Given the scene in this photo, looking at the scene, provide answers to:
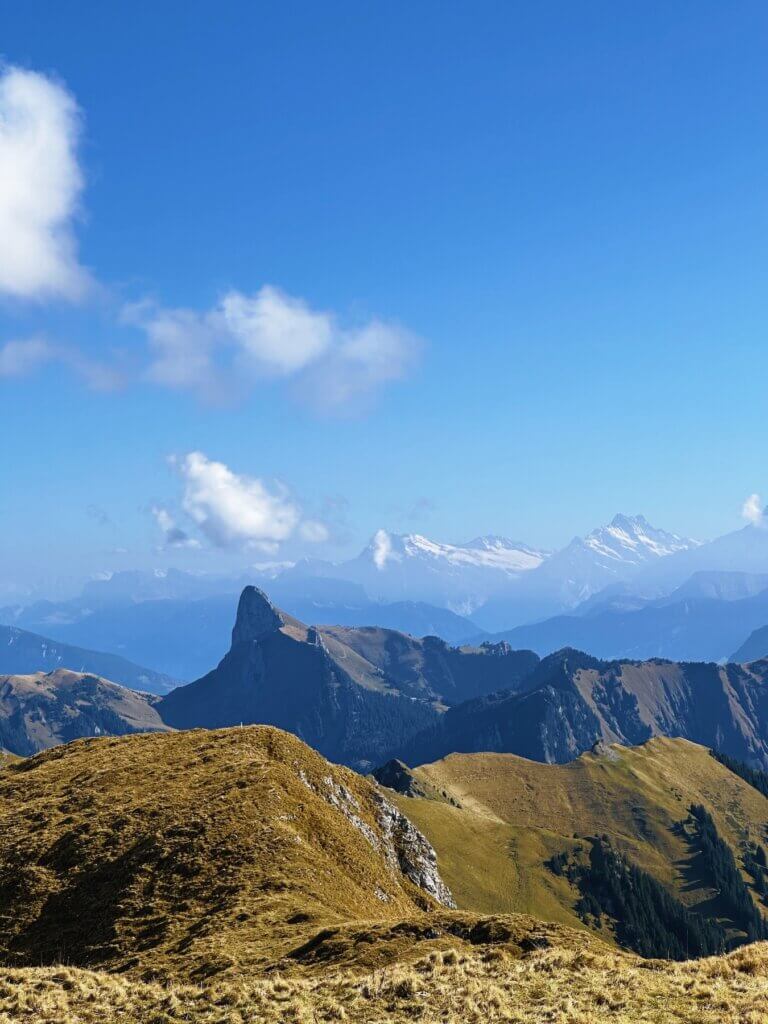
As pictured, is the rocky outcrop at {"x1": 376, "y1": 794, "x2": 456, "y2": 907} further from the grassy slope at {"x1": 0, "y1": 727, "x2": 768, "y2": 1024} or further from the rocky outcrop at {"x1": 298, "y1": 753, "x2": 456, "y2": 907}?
the grassy slope at {"x1": 0, "y1": 727, "x2": 768, "y2": 1024}

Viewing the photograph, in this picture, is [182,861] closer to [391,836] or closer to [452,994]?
[452,994]

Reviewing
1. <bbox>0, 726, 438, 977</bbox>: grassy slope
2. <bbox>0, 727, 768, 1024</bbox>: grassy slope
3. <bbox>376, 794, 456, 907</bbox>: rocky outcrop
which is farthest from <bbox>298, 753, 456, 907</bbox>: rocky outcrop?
<bbox>0, 727, 768, 1024</bbox>: grassy slope

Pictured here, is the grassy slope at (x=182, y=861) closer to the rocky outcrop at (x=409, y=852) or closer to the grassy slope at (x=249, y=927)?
the grassy slope at (x=249, y=927)

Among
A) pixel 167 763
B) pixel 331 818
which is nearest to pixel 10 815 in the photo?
pixel 167 763

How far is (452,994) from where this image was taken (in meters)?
26.7

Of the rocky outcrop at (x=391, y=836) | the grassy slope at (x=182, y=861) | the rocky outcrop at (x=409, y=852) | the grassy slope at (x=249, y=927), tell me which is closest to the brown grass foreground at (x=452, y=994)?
the grassy slope at (x=249, y=927)

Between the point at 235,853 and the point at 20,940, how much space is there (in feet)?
39.4

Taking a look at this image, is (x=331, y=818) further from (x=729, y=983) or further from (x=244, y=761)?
(x=729, y=983)

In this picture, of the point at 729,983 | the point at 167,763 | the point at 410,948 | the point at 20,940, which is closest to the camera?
the point at 729,983

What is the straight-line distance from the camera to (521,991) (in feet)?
87.8

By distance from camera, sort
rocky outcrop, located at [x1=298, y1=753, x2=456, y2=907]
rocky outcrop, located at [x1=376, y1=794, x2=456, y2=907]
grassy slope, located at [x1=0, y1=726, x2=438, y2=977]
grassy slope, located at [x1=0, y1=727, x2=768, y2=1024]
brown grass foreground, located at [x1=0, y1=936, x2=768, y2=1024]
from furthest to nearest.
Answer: rocky outcrop, located at [x1=376, y1=794, x2=456, y2=907]
rocky outcrop, located at [x1=298, y1=753, x2=456, y2=907]
grassy slope, located at [x1=0, y1=726, x2=438, y2=977]
grassy slope, located at [x1=0, y1=727, x2=768, y2=1024]
brown grass foreground, located at [x1=0, y1=936, x2=768, y2=1024]

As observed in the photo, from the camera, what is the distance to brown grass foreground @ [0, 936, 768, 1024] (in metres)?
24.6

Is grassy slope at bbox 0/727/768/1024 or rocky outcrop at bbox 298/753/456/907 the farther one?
rocky outcrop at bbox 298/753/456/907

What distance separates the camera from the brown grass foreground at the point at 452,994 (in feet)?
80.6
